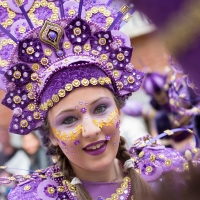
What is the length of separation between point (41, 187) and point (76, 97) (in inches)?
17.8

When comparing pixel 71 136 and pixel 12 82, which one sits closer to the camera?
pixel 71 136

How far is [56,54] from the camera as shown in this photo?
1769 mm

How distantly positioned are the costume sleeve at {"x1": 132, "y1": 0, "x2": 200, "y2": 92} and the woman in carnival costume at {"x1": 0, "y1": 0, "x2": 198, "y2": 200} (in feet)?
3.33

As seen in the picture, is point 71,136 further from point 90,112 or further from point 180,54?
point 180,54

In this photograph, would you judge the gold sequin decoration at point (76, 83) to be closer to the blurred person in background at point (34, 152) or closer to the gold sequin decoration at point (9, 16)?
the gold sequin decoration at point (9, 16)

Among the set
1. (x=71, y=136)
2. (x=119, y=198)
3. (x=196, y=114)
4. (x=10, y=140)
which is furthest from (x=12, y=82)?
(x=10, y=140)

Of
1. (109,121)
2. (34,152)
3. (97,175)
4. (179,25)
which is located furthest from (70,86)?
(34,152)

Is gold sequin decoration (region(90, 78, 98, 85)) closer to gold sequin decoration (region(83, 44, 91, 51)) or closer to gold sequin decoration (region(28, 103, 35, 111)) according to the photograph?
gold sequin decoration (region(83, 44, 91, 51))

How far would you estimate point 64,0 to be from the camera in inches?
73.6

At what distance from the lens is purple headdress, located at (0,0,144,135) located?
1692mm

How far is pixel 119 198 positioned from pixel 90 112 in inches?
16.1

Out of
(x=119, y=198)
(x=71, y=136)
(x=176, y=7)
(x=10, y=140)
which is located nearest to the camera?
(x=176, y=7)

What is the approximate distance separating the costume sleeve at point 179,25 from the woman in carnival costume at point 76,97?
102 centimetres

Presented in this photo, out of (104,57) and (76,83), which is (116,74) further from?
(76,83)
